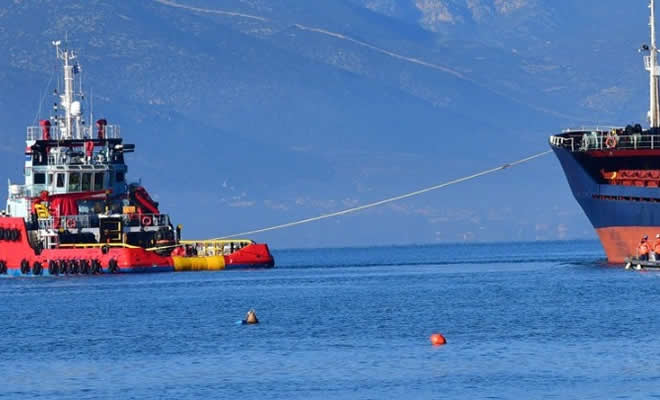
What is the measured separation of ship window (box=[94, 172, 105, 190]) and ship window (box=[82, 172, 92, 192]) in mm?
294

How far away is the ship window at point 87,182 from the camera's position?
104 m

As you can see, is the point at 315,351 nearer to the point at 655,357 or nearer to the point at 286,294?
the point at 655,357

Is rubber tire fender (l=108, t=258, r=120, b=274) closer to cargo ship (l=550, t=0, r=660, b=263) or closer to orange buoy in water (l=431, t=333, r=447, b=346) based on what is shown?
cargo ship (l=550, t=0, r=660, b=263)

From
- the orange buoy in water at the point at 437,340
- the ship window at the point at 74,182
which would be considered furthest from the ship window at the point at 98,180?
the orange buoy in water at the point at 437,340

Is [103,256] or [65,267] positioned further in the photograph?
[65,267]

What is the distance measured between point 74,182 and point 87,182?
777 millimetres

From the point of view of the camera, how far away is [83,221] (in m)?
103

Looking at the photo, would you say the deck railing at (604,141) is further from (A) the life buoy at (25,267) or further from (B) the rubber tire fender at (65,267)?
(A) the life buoy at (25,267)

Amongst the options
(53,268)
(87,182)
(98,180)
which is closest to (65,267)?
(53,268)

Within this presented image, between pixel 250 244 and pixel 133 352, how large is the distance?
154 feet

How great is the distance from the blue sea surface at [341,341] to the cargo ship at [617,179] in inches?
96.4

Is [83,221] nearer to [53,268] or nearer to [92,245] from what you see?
[92,245]

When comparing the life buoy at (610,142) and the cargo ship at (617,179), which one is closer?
the cargo ship at (617,179)

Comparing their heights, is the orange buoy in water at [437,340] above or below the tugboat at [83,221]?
below
